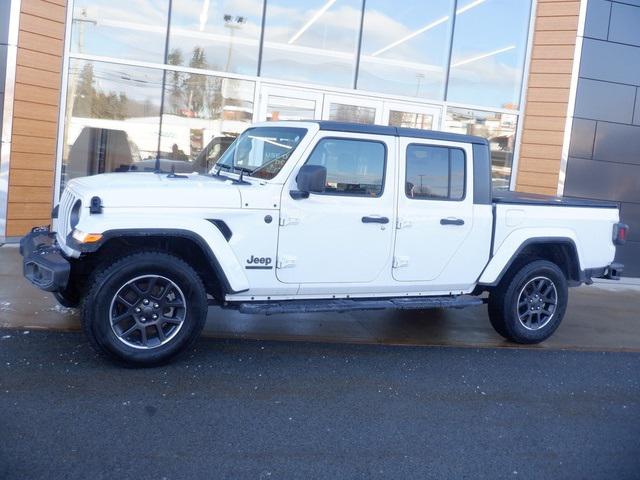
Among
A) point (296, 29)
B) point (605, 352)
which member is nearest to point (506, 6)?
point (296, 29)

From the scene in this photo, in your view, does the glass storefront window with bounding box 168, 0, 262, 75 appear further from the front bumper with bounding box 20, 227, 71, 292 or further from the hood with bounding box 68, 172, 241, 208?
the front bumper with bounding box 20, 227, 71, 292

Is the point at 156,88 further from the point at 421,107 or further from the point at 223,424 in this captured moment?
the point at 223,424

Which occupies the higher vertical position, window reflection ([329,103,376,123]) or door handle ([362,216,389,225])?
window reflection ([329,103,376,123])

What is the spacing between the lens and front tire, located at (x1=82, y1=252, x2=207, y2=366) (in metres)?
5.33

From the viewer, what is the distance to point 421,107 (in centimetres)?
1196

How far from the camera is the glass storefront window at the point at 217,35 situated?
11.0 m

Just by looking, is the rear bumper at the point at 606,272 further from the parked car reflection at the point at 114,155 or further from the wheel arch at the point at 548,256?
the parked car reflection at the point at 114,155

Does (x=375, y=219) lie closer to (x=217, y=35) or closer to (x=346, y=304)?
(x=346, y=304)

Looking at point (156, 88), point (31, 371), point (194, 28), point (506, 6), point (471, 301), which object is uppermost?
point (506, 6)

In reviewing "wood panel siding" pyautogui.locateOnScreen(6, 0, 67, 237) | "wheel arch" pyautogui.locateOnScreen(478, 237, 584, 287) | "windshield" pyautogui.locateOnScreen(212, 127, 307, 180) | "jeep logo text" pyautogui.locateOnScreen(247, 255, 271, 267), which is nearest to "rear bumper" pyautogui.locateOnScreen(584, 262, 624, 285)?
"wheel arch" pyautogui.locateOnScreen(478, 237, 584, 287)

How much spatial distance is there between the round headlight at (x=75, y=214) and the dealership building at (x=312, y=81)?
487cm

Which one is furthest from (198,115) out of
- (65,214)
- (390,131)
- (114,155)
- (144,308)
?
(144,308)

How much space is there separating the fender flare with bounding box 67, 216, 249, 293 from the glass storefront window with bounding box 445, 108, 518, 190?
7267mm

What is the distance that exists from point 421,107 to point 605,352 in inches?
230
